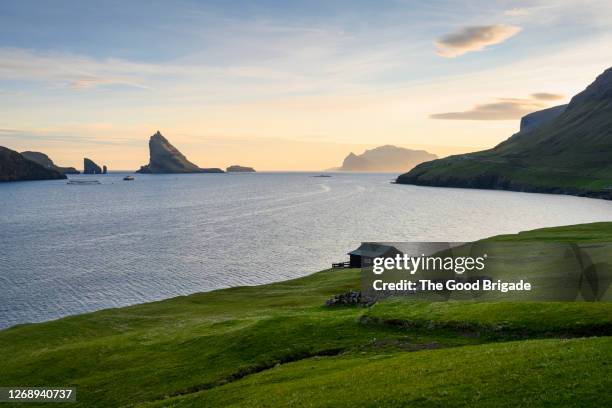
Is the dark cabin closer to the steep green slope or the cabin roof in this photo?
the cabin roof

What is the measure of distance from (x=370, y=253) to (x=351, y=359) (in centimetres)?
5823

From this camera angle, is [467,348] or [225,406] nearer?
[225,406]

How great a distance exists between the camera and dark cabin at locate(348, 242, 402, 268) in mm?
90000

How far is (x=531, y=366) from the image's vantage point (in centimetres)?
2688

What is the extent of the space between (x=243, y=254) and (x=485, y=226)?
105628 mm

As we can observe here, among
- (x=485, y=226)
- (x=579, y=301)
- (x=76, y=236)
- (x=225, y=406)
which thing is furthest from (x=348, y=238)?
(x=225, y=406)

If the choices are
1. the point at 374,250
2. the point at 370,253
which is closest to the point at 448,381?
the point at 374,250

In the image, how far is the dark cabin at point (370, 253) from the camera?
90000 millimetres

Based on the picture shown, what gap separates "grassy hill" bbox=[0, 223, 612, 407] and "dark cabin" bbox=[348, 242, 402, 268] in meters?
31.1

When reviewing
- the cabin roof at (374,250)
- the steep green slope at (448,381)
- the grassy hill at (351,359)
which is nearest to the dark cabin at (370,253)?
the cabin roof at (374,250)

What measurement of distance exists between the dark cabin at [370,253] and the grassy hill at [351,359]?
31.1 m

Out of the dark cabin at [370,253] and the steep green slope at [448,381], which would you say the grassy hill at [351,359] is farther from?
the dark cabin at [370,253]

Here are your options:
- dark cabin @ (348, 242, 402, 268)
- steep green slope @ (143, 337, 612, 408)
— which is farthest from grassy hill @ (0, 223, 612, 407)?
dark cabin @ (348, 242, 402, 268)

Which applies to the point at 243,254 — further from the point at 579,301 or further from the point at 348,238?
the point at 579,301
